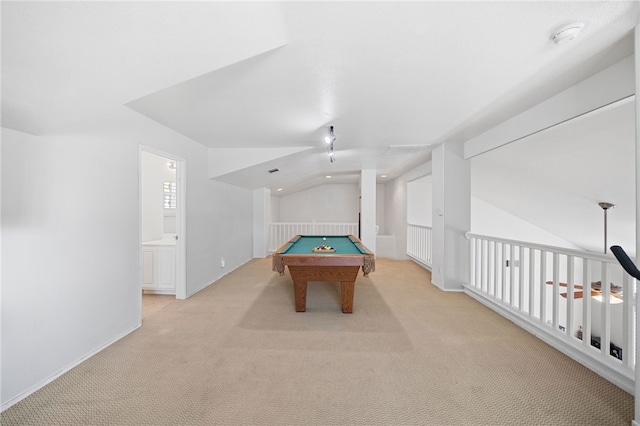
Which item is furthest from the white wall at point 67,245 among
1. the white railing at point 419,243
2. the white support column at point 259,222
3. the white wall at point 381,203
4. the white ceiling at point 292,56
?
the white wall at point 381,203

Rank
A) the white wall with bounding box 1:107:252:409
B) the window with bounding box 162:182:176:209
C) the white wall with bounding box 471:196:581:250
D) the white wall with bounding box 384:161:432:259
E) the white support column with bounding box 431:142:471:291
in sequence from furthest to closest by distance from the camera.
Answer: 1. the white wall with bounding box 384:161:432:259
2. the white wall with bounding box 471:196:581:250
3. the window with bounding box 162:182:176:209
4. the white support column with bounding box 431:142:471:291
5. the white wall with bounding box 1:107:252:409

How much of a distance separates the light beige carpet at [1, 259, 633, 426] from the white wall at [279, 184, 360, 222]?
21.2 feet

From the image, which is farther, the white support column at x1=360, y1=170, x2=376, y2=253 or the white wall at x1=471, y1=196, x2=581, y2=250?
the white support column at x1=360, y1=170, x2=376, y2=253

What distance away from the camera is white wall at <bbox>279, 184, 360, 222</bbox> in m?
9.37

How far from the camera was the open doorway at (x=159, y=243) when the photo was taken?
3.49 m

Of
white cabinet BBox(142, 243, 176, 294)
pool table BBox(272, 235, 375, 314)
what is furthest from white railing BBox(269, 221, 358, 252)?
pool table BBox(272, 235, 375, 314)

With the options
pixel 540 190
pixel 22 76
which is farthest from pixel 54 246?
pixel 540 190

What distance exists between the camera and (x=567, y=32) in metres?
1.46

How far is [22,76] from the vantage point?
4.37ft

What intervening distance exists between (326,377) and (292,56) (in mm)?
2309

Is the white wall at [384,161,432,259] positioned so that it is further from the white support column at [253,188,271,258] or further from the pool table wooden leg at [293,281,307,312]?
the pool table wooden leg at [293,281,307,312]

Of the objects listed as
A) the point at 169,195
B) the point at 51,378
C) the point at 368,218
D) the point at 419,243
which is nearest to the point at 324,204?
the point at 368,218

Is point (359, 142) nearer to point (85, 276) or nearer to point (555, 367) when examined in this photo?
point (555, 367)

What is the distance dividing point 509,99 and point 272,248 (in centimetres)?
609
